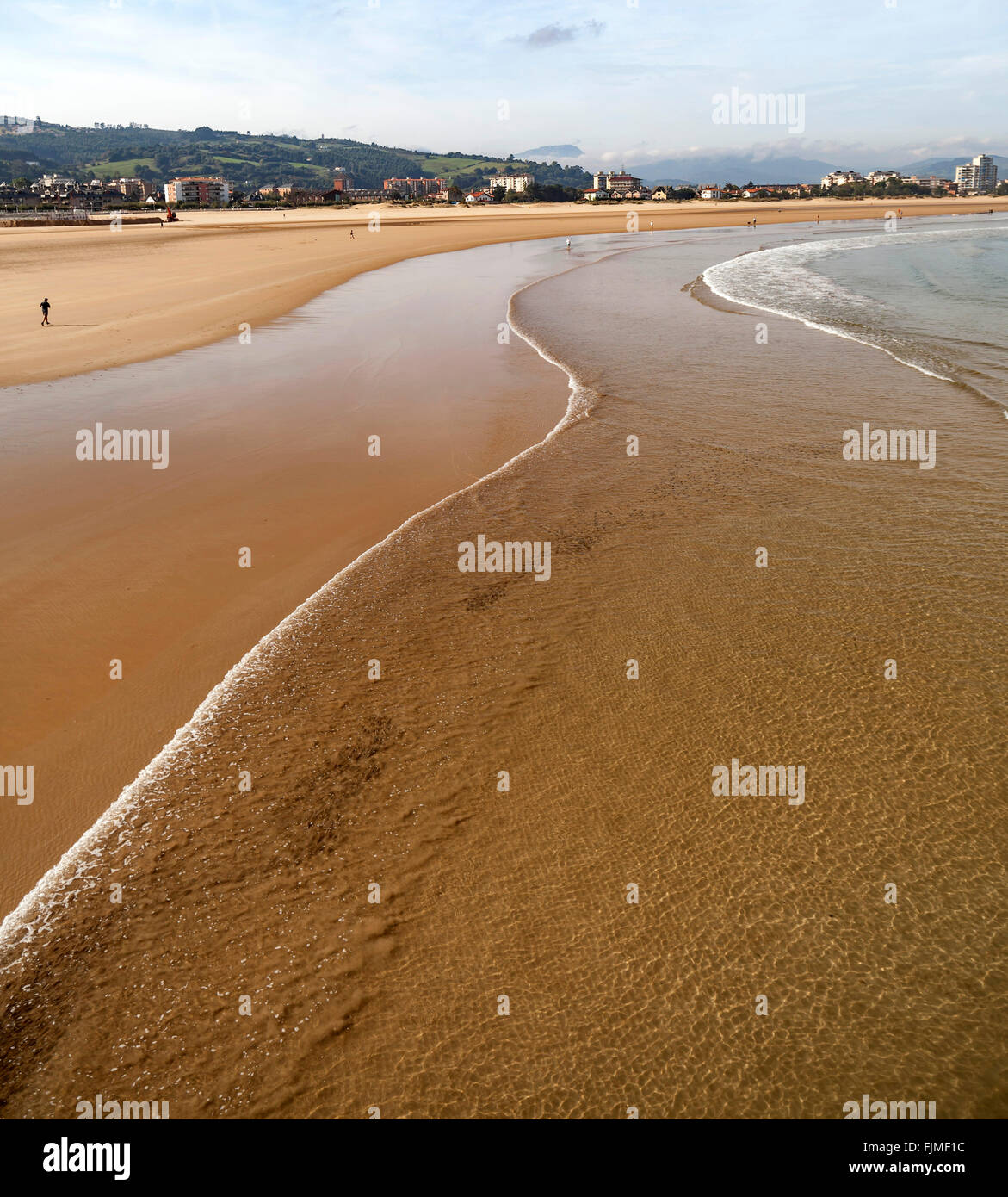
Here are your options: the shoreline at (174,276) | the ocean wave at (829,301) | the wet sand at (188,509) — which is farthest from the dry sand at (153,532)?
the ocean wave at (829,301)

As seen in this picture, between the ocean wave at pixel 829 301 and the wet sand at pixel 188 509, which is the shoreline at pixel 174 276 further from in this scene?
the ocean wave at pixel 829 301

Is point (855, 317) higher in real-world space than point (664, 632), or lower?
higher

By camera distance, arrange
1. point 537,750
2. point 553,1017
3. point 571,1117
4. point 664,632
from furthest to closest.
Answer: point 664,632
point 537,750
point 553,1017
point 571,1117

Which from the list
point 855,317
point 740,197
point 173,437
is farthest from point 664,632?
point 740,197

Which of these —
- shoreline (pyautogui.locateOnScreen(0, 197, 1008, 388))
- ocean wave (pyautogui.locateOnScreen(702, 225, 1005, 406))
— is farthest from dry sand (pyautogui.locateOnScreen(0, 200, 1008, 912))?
ocean wave (pyautogui.locateOnScreen(702, 225, 1005, 406))

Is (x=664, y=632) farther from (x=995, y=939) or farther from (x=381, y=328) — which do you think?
(x=381, y=328)

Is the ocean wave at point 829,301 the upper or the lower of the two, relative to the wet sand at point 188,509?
upper

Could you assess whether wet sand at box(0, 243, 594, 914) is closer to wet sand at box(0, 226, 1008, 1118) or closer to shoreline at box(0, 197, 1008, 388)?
wet sand at box(0, 226, 1008, 1118)
